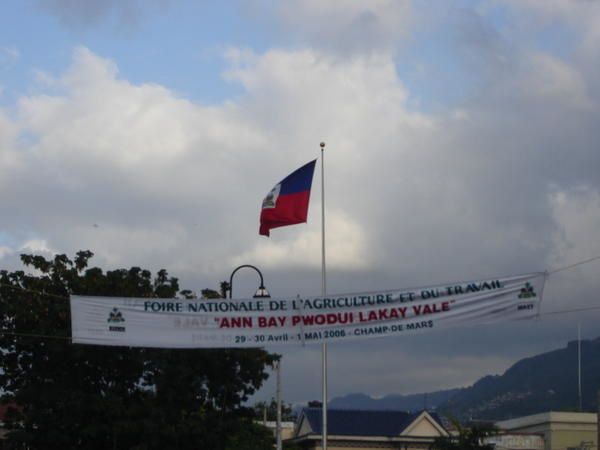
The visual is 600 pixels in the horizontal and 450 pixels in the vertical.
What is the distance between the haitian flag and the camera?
28.0 metres

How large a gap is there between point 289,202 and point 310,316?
438 centimetres

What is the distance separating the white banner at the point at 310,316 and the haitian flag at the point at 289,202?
3.72 m

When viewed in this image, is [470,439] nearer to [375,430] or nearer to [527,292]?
[375,430]

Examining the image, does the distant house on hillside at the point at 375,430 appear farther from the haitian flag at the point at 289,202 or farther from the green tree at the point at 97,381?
the haitian flag at the point at 289,202

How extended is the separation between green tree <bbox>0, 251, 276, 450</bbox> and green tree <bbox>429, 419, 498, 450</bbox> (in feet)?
78.4

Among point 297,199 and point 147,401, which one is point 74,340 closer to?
point 297,199

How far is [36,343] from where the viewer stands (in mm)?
35188

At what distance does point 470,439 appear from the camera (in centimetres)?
5794

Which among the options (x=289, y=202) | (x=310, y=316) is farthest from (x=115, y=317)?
(x=289, y=202)

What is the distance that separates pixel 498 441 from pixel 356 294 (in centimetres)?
5170

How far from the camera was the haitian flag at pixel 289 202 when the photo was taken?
27984 millimetres

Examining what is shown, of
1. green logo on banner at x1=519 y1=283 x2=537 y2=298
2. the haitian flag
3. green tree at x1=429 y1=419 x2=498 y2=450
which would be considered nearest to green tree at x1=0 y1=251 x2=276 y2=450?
the haitian flag

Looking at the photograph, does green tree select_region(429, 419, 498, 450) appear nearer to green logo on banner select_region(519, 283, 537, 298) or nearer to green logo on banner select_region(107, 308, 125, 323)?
green logo on banner select_region(519, 283, 537, 298)

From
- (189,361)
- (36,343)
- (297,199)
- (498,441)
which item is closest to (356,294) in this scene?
(297,199)
